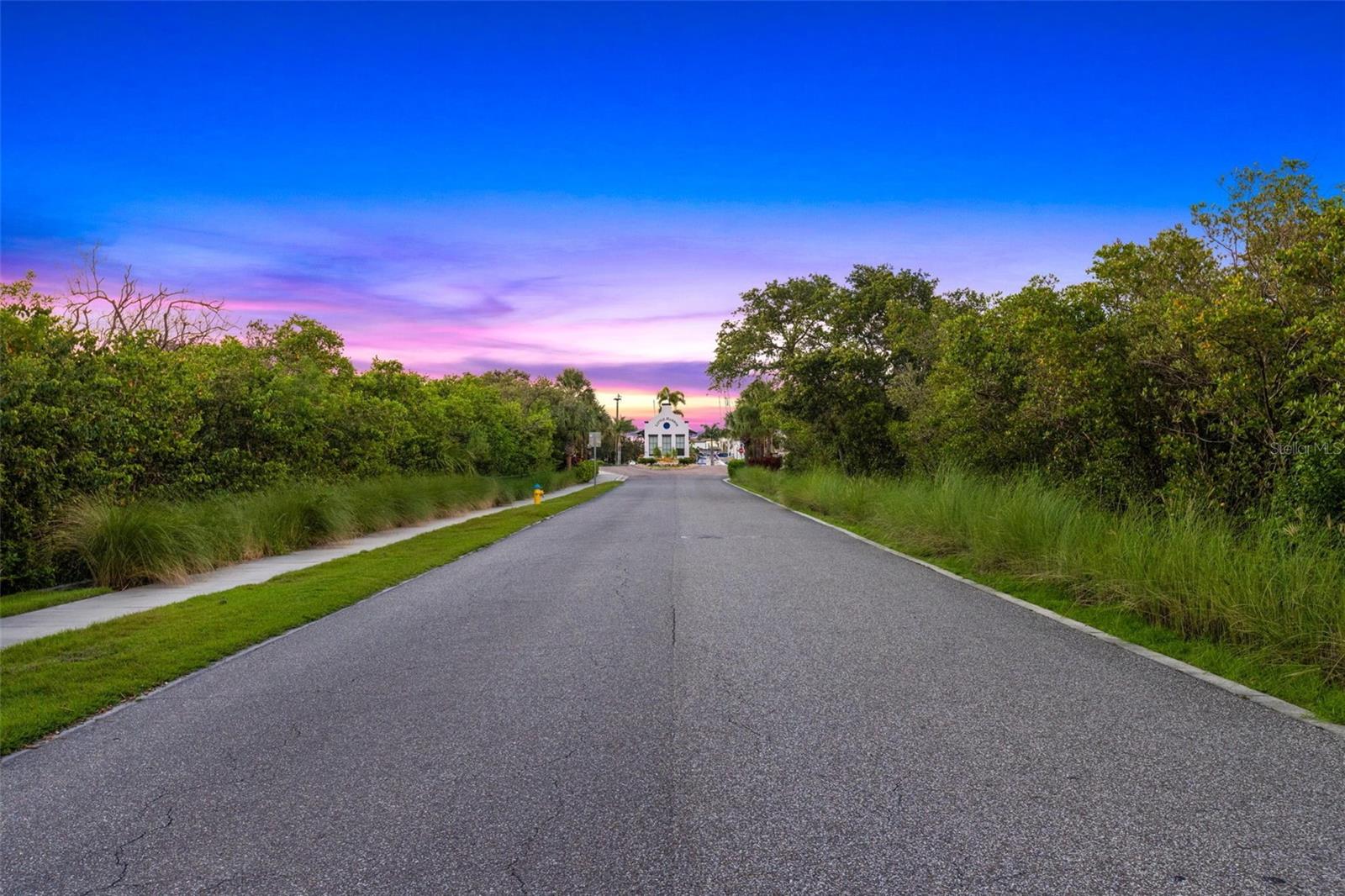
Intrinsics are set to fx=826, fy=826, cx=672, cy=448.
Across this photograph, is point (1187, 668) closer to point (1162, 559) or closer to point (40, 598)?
point (1162, 559)

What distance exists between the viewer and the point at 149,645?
7445mm

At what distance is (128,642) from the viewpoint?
24.7ft

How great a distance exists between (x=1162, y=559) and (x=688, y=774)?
6229 millimetres

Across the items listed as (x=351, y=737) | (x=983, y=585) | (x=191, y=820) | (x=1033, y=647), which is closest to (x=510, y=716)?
(x=351, y=737)

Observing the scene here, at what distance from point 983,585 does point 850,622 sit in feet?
10.7

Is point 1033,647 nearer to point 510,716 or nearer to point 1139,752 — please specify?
point 1139,752

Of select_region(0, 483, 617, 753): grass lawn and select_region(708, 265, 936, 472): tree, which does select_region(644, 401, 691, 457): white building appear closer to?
select_region(708, 265, 936, 472): tree

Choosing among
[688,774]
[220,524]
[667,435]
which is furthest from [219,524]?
[667,435]

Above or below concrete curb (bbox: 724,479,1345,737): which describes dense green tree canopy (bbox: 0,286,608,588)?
above

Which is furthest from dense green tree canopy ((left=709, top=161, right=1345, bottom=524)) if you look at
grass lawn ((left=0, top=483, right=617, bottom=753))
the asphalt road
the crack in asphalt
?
grass lawn ((left=0, top=483, right=617, bottom=753))

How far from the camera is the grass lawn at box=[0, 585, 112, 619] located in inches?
373

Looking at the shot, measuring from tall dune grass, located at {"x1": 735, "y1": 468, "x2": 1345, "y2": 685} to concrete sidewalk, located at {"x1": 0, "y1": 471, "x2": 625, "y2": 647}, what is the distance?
34.4 feet

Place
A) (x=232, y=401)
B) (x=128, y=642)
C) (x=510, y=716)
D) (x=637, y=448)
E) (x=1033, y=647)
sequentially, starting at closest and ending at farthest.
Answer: (x=510, y=716), (x=1033, y=647), (x=128, y=642), (x=232, y=401), (x=637, y=448)

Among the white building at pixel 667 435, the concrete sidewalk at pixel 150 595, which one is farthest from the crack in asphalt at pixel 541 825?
the white building at pixel 667 435
